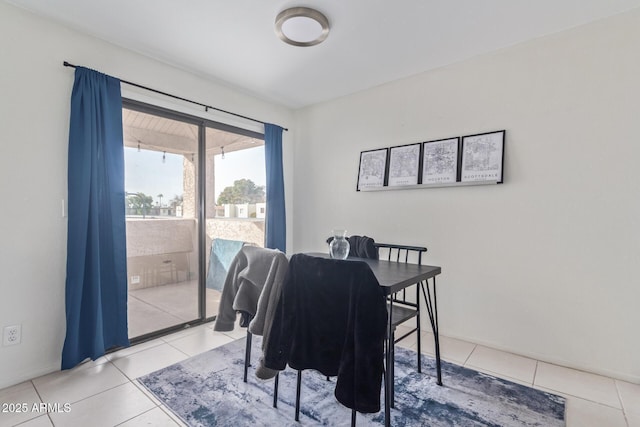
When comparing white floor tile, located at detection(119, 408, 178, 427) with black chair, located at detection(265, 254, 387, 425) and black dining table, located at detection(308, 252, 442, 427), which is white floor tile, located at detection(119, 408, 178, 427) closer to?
black chair, located at detection(265, 254, 387, 425)

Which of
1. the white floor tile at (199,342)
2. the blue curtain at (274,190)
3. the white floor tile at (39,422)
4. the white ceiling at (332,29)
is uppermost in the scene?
the white ceiling at (332,29)

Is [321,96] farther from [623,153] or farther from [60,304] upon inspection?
[60,304]

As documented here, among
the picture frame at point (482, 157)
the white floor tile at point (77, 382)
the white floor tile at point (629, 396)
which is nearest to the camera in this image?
the white floor tile at point (629, 396)

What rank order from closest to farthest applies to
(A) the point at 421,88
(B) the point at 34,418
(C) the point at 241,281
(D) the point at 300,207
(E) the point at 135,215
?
(B) the point at 34,418 < (C) the point at 241,281 < (E) the point at 135,215 < (A) the point at 421,88 < (D) the point at 300,207

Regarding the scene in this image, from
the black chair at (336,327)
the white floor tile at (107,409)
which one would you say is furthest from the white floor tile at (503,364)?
the white floor tile at (107,409)

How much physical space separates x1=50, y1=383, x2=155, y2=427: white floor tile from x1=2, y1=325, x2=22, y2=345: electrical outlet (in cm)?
67

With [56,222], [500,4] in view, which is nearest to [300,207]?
[56,222]

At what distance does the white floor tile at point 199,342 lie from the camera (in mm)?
2574

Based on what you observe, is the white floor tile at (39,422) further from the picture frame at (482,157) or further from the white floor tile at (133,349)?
the picture frame at (482,157)

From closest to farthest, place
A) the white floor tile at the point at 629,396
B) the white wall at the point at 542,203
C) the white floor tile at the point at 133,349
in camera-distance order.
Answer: the white floor tile at the point at 629,396
the white wall at the point at 542,203
the white floor tile at the point at 133,349

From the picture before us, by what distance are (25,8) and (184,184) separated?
1.59 metres

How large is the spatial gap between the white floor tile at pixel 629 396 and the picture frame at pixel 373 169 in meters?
2.27

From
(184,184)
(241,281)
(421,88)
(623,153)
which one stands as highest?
(421,88)

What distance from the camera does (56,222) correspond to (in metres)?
2.20
